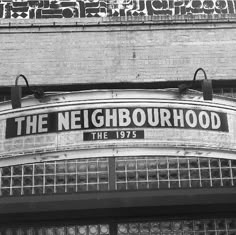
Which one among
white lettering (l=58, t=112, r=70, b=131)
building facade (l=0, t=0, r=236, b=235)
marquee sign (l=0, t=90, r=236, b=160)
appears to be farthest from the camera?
white lettering (l=58, t=112, r=70, b=131)

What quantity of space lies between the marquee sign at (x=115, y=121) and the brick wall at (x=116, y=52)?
3.87 feet

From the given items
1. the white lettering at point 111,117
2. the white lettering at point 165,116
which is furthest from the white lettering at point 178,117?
the white lettering at point 111,117

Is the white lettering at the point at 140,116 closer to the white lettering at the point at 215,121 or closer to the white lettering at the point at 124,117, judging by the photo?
the white lettering at the point at 124,117

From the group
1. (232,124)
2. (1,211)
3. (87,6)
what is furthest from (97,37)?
(1,211)

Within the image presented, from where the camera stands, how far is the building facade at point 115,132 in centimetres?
841

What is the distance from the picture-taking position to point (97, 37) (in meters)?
10.2

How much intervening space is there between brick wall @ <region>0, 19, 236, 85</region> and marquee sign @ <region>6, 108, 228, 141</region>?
1180mm

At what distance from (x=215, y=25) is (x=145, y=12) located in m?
1.44

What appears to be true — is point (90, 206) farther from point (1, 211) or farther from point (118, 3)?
point (118, 3)

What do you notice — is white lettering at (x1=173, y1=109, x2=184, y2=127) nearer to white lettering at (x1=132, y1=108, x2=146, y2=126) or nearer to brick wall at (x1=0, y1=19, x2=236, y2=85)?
white lettering at (x1=132, y1=108, x2=146, y2=126)

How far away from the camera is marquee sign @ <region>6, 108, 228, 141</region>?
8.73m

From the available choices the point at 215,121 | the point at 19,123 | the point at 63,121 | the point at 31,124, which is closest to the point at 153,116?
the point at 215,121

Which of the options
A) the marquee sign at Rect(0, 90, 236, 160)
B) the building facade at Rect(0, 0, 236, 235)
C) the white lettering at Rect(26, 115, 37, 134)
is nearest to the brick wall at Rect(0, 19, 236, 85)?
the building facade at Rect(0, 0, 236, 235)

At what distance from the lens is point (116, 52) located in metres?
10.1
